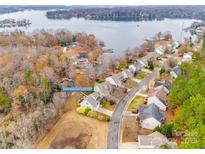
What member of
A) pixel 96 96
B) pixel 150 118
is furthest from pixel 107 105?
pixel 150 118

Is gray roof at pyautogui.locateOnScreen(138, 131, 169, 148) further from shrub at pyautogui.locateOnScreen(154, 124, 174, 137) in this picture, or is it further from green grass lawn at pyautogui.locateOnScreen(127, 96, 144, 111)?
green grass lawn at pyautogui.locateOnScreen(127, 96, 144, 111)

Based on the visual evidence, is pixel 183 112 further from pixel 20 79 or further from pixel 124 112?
pixel 20 79

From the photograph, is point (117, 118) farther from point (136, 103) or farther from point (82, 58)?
point (82, 58)

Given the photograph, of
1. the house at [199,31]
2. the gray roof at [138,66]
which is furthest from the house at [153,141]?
the house at [199,31]

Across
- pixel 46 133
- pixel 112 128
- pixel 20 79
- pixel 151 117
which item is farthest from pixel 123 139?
pixel 20 79

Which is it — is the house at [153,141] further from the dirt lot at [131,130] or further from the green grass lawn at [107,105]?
the green grass lawn at [107,105]
